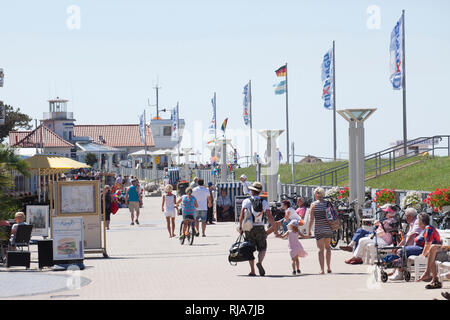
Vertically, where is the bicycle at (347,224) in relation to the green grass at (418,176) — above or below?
below

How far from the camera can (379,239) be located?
1571 centimetres

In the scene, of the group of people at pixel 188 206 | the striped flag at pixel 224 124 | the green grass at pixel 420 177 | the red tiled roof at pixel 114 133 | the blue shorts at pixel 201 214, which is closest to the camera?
the group of people at pixel 188 206

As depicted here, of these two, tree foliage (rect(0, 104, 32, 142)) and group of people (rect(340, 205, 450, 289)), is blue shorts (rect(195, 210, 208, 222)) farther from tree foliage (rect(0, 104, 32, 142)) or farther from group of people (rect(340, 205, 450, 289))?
tree foliage (rect(0, 104, 32, 142))

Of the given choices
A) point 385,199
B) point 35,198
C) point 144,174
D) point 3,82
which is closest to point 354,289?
point 385,199

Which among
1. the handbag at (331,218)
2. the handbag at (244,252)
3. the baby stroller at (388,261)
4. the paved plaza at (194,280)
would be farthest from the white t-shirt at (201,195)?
the baby stroller at (388,261)

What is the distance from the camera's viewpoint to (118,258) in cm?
1895

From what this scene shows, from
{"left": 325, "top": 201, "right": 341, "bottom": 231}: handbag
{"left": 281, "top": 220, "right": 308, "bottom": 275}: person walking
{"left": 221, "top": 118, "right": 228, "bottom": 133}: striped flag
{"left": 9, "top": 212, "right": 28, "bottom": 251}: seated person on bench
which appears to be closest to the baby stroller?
{"left": 325, "top": 201, "right": 341, "bottom": 231}: handbag

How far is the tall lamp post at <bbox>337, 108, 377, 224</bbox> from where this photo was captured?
2077 cm

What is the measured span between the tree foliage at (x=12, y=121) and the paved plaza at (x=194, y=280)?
2788 inches

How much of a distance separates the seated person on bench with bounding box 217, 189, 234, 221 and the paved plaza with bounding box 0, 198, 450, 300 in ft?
34.8

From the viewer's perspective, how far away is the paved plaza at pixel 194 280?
40.0 ft

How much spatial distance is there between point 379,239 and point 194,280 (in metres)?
3.60

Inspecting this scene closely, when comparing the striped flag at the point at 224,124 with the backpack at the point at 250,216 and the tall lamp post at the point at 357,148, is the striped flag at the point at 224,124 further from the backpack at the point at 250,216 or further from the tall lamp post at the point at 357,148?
the backpack at the point at 250,216
